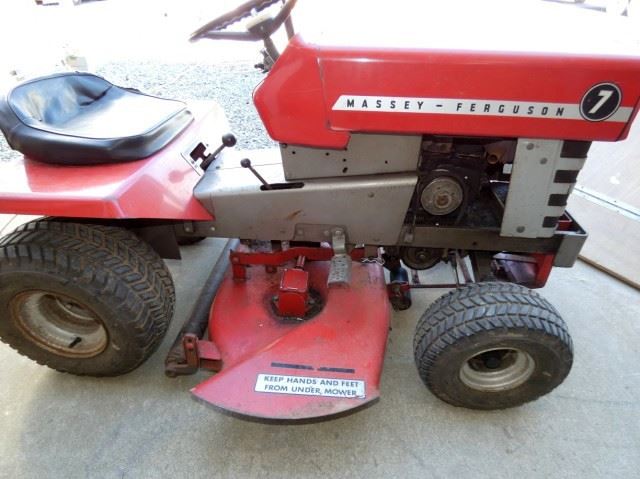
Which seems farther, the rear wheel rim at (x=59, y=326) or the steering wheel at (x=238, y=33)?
the rear wheel rim at (x=59, y=326)

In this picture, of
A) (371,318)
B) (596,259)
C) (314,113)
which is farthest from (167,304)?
(596,259)

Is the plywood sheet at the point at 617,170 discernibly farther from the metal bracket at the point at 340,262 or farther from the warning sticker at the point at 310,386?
the warning sticker at the point at 310,386

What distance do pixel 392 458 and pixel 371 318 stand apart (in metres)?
0.45

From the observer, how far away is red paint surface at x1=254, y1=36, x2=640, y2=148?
1.12m

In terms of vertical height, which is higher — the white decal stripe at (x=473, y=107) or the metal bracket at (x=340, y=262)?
the white decal stripe at (x=473, y=107)

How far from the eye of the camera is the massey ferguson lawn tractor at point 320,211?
119 centimetres

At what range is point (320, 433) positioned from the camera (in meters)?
1.51

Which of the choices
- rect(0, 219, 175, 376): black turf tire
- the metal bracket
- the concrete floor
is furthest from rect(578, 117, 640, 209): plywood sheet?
rect(0, 219, 175, 376): black turf tire

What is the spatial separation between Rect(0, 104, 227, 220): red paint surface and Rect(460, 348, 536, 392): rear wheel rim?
1.03m

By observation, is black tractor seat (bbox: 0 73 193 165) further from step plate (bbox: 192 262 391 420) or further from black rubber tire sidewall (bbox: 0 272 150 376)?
step plate (bbox: 192 262 391 420)

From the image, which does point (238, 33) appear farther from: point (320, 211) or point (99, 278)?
point (99, 278)

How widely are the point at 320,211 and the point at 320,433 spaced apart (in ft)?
2.46

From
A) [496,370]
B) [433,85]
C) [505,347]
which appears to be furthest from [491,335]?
[433,85]

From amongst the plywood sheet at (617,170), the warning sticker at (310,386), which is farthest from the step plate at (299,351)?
the plywood sheet at (617,170)
